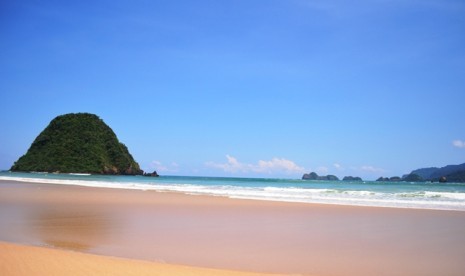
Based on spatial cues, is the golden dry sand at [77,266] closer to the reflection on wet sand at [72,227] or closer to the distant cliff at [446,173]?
the reflection on wet sand at [72,227]

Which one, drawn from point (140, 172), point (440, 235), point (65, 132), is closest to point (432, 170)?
point (140, 172)

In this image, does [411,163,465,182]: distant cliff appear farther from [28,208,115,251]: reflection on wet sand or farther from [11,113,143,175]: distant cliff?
[28,208,115,251]: reflection on wet sand

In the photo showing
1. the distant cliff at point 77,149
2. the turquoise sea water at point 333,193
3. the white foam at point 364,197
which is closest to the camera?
the white foam at point 364,197

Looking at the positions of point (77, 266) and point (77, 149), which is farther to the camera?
point (77, 149)

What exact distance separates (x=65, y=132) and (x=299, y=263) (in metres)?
95.4

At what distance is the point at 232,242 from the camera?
6262 mm

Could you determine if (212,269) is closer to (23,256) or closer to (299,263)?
(299,263)

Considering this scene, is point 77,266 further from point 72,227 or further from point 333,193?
point 333,193

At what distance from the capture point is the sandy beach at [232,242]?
454 centimetres

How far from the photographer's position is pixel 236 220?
9.12 m

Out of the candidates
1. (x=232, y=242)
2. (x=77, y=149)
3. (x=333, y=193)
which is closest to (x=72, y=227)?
(x=232, y=242)

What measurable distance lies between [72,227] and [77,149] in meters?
87.1

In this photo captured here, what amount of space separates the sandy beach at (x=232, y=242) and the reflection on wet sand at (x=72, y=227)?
17 mm

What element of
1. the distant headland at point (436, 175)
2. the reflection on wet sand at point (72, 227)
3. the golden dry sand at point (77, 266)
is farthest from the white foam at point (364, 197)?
the distant headland at point (436, 175)
